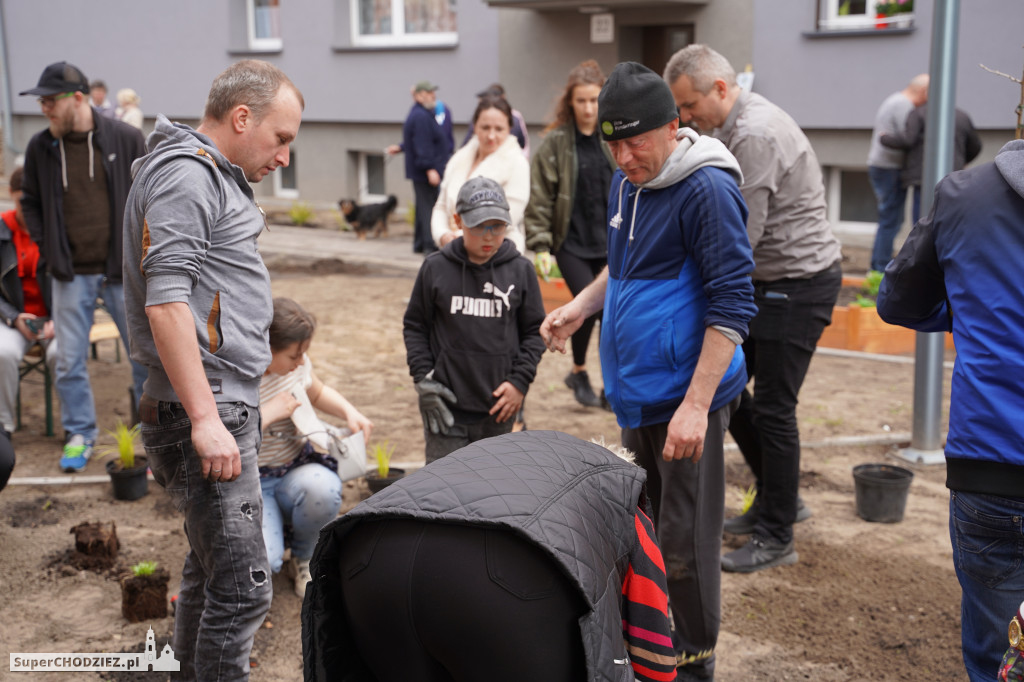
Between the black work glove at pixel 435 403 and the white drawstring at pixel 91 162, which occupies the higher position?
the white drawstring at pixel 91 162

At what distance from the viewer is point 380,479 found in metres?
4.85

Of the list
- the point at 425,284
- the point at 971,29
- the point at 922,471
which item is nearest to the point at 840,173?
the point at 971,29

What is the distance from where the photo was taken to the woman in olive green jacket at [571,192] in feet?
20.1

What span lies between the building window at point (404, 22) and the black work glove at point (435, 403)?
41.8 ft

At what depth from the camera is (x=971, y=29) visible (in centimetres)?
1118

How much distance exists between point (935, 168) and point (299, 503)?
409 centimetres

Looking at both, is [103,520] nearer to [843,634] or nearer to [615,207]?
Answer: [615,207]

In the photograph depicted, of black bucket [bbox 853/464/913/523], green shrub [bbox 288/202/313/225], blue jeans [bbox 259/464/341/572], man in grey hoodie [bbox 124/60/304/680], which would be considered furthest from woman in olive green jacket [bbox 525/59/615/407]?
green shrub [bbox 288/202/313/225]

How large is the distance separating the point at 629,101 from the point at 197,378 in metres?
1.50

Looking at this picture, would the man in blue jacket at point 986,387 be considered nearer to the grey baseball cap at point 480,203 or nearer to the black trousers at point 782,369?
the black trousers at point 782,369

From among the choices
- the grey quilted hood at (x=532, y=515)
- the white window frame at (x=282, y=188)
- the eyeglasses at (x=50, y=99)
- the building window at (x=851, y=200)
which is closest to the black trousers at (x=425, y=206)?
the building window at (x=851, y=200)

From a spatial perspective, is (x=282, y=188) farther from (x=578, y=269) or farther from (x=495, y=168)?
(x=495, y=168)

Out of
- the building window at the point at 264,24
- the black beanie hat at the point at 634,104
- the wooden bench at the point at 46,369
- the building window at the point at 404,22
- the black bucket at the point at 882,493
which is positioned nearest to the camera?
the black beanie hat at the point at 634,104

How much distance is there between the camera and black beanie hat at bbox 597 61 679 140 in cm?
295
